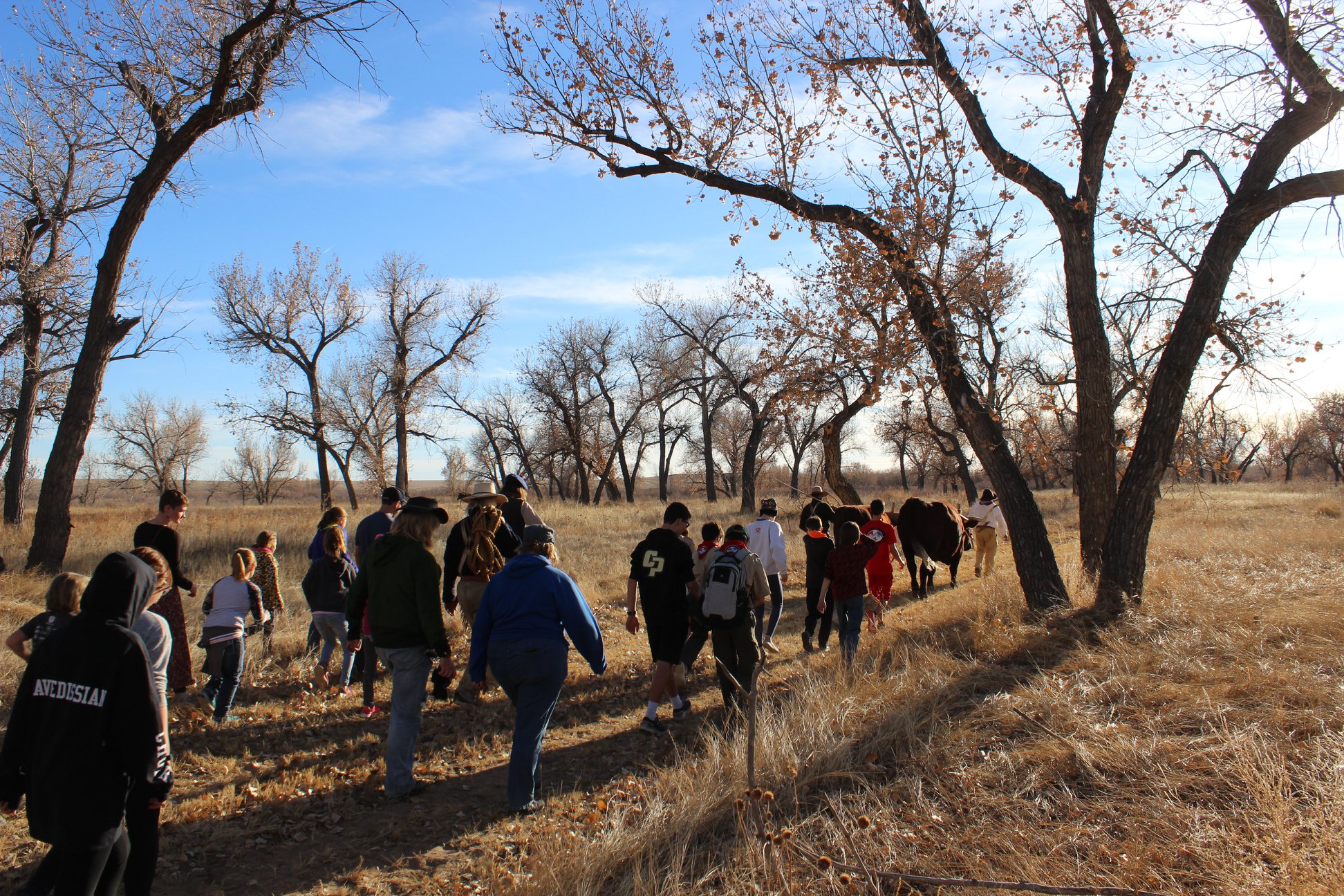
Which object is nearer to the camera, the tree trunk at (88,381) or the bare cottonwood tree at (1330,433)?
the tree trunk at (88,381)

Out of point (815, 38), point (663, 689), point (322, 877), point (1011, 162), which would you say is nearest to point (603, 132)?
point (815, 38)

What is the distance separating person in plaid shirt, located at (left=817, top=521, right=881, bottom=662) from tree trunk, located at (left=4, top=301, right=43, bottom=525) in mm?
16503

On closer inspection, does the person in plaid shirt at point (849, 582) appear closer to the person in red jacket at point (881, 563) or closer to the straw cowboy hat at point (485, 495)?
the person in red jacket at point (881, 563)

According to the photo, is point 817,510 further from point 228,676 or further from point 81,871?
point 81,871

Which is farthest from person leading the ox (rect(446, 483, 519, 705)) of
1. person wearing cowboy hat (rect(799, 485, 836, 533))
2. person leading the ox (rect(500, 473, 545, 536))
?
person wearing cowboy hat (rect(799, 485, 836, 533))

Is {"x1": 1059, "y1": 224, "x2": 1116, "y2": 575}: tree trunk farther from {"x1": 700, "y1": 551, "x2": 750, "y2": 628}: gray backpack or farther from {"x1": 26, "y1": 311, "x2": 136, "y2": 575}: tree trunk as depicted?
{"x1": 26, "y1": 311, "x2": 136, "y2": 575}: tree trunk

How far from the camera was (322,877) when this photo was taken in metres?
4.29

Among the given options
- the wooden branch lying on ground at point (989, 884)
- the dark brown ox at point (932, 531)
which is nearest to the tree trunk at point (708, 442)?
the dark brown ox at point (932, 531)

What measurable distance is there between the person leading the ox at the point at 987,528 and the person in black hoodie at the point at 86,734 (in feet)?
40.7

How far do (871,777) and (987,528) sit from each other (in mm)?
9749

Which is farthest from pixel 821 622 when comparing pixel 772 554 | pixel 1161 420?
pixel 1161 420

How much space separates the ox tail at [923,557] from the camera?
1288 cm

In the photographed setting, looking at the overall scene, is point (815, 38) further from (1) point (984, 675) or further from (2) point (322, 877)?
(2) point (322, 877)

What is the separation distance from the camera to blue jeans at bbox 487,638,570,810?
495 cm
